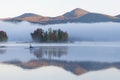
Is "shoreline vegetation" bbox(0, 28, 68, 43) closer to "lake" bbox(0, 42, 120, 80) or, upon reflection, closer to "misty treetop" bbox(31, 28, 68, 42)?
"misty treetop" bbox(31, 28, 68, 42)

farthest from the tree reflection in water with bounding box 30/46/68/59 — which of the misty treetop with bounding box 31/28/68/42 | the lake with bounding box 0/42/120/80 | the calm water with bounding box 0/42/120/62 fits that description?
the misty treetop with bounding box 31/28/68/42

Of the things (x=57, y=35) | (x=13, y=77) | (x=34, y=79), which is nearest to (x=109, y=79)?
(x=34, y=79)

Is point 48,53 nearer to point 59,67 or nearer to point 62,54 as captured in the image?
point 62,54

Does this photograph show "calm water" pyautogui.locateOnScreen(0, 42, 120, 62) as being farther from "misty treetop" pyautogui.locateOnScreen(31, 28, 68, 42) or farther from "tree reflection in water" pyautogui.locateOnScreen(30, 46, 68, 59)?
"misty treetop" pyautogui.locateOnScreen(31, 28, 68, 42)

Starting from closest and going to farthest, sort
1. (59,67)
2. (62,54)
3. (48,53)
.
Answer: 1. (59,67)
2. (62,54)
3. (48,53)

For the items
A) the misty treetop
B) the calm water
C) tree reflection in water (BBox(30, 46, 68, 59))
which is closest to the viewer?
the calm water

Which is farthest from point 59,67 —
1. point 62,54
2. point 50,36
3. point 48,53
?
point 50,36

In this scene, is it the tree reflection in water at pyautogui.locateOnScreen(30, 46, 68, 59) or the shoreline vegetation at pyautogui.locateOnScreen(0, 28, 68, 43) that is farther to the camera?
the shoreline vegetation at pyautogui.locateOnScreen(0, 28, 68, 43)

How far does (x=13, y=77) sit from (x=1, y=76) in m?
0.58

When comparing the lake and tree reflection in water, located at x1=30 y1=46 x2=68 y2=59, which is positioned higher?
the lake

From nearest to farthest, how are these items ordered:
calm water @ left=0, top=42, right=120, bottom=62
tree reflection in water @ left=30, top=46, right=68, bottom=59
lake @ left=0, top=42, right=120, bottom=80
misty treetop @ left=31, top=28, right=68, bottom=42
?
lake @ left=0, top=42, right=120, bottom=80
calm water @ left=0, top=42, right=120, bottom=62
tree reflection in water @ left=30, top=46, right=68, bottom=59
misty treetop @ left=31, top=28, right=68, bottom=42

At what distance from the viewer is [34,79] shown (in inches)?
517

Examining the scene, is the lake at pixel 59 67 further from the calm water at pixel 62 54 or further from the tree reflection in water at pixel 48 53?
the tree reflection in water at pixel 48 53

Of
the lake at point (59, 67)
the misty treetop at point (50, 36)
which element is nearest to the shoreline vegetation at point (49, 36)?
the misty treetop at point (50, 36)
